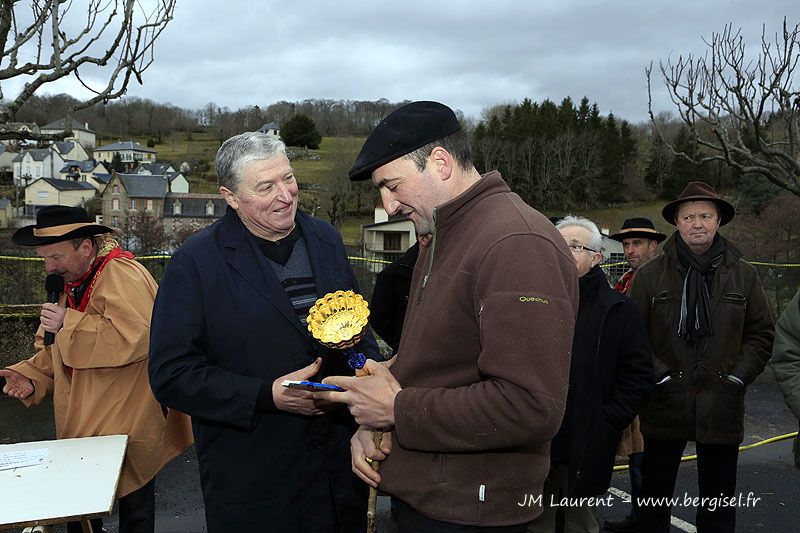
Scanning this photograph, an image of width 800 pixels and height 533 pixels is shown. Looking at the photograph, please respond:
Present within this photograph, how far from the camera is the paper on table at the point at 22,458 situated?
2.77m

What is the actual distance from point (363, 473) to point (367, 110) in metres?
91.9

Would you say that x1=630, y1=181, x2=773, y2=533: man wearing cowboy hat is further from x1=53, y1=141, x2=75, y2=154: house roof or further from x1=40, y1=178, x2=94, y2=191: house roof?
x1=53, y1=141, x2=75, y2=154: house roof

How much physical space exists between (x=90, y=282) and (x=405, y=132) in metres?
2.47

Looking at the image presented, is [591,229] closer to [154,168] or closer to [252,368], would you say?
[252,368]

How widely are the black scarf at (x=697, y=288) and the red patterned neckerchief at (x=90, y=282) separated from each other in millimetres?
3549

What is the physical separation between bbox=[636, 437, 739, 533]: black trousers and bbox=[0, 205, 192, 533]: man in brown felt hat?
9.84 ft

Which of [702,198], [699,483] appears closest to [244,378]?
[699,483]

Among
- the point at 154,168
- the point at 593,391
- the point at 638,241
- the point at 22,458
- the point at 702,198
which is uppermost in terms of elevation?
the point at 154,168

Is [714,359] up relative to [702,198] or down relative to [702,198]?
down

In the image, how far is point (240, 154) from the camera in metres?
2.76

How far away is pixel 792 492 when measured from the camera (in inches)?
197

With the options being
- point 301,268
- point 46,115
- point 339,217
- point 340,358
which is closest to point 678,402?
point 340,358

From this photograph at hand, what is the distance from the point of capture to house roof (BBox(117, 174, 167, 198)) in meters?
62.9

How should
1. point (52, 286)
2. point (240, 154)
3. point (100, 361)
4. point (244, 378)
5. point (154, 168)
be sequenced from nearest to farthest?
1. point (244, 378)
2. point (240, 154)
3. point (100, 361)
4. point (52, 286)
5. point (154, 168)
